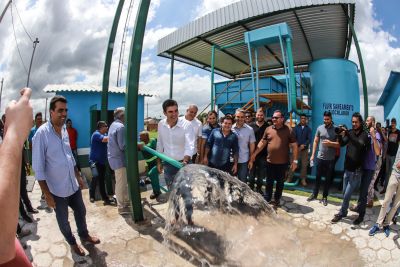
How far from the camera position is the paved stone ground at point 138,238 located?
9.62 ft

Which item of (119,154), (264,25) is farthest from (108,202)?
(264,25)

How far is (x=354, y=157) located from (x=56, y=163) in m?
4.00

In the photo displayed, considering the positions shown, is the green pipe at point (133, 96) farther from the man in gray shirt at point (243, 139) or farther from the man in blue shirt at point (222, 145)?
the man in gray shirt at point (243, 139)

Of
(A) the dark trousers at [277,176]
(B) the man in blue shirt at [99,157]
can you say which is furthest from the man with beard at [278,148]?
(B) the man in blue shirt at [99,157]

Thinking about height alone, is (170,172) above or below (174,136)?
below

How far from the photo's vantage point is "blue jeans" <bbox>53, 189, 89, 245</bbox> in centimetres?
284

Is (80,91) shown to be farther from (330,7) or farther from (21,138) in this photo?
(21,138)

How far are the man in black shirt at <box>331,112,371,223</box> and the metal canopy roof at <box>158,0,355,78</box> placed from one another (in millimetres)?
3074

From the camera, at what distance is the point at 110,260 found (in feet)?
9.57

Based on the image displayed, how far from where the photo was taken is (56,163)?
8.93 feet

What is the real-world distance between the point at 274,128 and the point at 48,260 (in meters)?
3.82

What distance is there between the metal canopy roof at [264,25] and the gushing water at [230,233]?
456 centimetres

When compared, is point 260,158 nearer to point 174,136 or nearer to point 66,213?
point 174,136

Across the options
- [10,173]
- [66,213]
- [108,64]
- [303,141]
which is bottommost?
[66,213]
